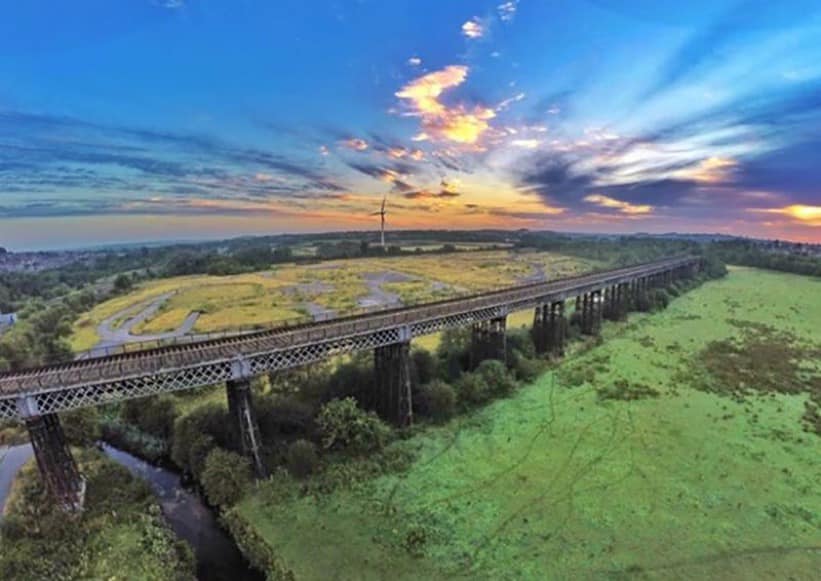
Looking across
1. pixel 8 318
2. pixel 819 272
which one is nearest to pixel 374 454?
pixel 8 318

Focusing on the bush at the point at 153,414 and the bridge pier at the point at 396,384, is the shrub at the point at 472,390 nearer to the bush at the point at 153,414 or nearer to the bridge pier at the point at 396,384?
the bridge pier at the point at 396,384

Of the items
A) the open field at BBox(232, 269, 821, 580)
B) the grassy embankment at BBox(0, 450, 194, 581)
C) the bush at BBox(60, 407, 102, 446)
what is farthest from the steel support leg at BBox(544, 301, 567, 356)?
the bush at BBox(60, 407, 102, 446)

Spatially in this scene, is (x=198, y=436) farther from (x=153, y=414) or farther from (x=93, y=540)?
(x=153, y=414)

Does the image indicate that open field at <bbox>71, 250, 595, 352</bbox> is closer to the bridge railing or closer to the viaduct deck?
the bridge railing

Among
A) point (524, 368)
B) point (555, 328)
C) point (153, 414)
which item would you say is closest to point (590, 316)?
point (555, 328)

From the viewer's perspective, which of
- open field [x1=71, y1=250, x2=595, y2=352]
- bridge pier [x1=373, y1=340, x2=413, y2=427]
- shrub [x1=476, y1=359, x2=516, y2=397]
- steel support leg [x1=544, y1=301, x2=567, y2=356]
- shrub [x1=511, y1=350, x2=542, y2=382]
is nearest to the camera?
bridge pier [x1=373, y1=340, x2=413, y2=427]
